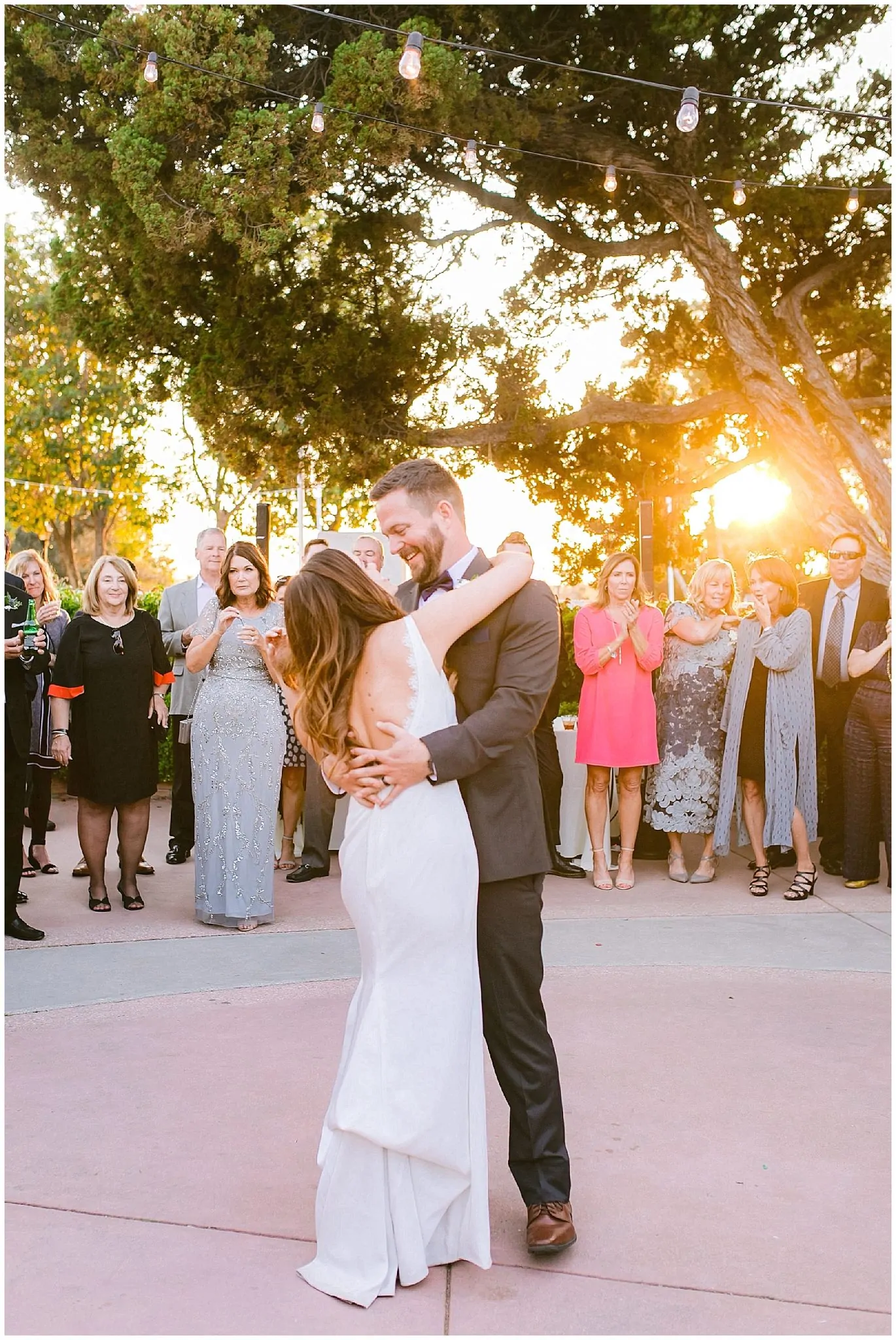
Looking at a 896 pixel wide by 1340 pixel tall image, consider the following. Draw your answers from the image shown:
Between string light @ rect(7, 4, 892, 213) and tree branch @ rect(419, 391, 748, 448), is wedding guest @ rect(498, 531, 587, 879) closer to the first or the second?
string light @ rect(7, 4, 892, 213)

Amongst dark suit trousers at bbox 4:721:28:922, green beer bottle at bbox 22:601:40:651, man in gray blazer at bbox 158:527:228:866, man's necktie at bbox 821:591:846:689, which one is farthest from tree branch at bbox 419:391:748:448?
dark suit trousers at bbox 4:721:28:922

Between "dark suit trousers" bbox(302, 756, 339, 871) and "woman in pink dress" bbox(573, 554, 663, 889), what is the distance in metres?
1.65

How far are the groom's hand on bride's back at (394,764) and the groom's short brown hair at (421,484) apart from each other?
1.93ft

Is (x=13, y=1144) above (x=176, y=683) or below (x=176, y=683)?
below

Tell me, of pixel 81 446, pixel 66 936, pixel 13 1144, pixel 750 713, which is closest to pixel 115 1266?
pixel 13 1144

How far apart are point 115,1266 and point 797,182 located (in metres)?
12.7

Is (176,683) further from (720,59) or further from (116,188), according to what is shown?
(720,59)

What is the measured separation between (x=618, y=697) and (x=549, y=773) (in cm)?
63

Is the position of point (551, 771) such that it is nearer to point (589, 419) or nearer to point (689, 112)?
point (689, 112)

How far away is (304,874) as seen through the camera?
730 cm

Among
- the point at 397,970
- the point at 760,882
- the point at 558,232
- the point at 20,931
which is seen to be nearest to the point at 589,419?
the point at 558,232

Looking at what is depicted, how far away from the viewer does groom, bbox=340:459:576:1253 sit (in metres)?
2.94

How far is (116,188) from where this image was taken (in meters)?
12.5

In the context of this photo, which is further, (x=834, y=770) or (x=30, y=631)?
(x=834, y=770)
